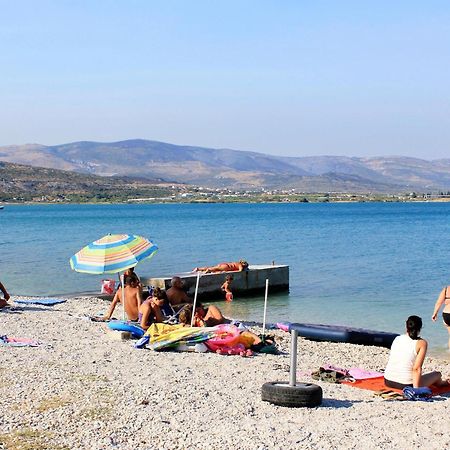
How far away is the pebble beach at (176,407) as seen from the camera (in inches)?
331

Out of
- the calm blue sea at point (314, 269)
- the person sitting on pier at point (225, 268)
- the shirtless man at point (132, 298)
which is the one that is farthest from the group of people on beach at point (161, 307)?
the person sitting on pier at point (225, 268)

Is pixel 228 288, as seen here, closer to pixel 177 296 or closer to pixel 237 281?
pixel 237 281

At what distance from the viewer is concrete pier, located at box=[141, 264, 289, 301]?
2472cm

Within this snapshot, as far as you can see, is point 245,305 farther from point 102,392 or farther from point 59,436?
point 59,436

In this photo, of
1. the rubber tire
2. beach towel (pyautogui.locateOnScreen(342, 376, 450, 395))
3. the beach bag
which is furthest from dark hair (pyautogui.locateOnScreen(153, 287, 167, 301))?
the beach bag

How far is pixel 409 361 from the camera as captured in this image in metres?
10.9

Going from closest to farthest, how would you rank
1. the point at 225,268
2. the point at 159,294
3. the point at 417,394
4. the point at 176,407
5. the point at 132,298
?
the point at 176,407 → the point at 417,394 → the point at 159,294 → the point at 132,298 → the point at 225,268

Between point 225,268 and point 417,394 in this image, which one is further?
point 225,268

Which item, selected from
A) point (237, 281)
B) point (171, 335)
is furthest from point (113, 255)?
point (237, 281)

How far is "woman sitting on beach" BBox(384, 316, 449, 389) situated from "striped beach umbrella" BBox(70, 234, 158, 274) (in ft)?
20.5

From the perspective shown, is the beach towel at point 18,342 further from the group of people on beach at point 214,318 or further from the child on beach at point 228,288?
the child on beach at point 228,288

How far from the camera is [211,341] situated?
13.7 meters

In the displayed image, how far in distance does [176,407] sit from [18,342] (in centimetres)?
519

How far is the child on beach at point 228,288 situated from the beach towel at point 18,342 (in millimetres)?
11136
